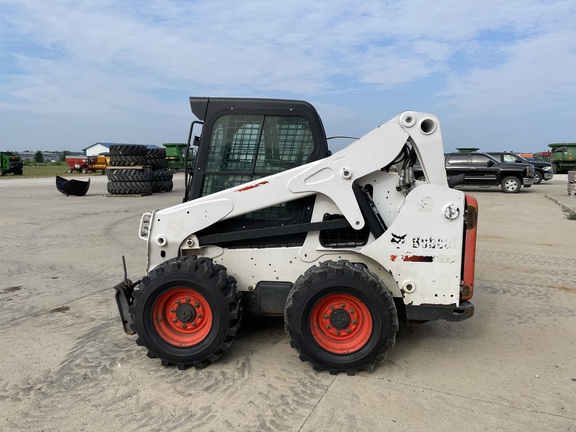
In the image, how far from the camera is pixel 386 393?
11.0 ft

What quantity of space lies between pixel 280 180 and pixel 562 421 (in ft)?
8.38

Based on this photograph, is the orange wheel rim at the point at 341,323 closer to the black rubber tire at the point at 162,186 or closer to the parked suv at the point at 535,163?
the black rubber tire at the point at 162,186

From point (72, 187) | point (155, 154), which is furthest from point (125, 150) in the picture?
point (72, 187)

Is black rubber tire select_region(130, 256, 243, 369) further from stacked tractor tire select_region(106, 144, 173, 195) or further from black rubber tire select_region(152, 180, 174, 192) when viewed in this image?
black rubber tire select_region(152, 180, 174, 192)

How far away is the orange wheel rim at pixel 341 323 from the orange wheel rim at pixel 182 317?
2.87 ft

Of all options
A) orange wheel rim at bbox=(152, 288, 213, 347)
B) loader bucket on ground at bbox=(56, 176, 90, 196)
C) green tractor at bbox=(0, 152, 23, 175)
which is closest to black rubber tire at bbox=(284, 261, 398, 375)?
orange wheel rim at bbox=(152, 288, 213, 347)

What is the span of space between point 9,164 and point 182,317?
37743mm

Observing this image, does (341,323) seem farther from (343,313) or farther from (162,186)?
(162,186)

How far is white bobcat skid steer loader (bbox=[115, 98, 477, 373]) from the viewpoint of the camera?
11.9 ft

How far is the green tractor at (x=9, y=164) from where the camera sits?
3509 cm

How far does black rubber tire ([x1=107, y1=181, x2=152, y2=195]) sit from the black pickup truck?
42.4 ft

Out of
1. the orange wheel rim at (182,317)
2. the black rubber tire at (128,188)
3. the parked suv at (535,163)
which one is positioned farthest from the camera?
the parked suv at (535,163)

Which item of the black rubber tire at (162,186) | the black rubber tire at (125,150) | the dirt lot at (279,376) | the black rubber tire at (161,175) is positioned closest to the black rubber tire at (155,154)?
the black rubber tire at (161,175)

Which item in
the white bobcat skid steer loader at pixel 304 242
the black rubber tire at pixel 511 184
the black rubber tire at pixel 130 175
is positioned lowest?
the white bobcat skid steer loader at pixel 304 242
